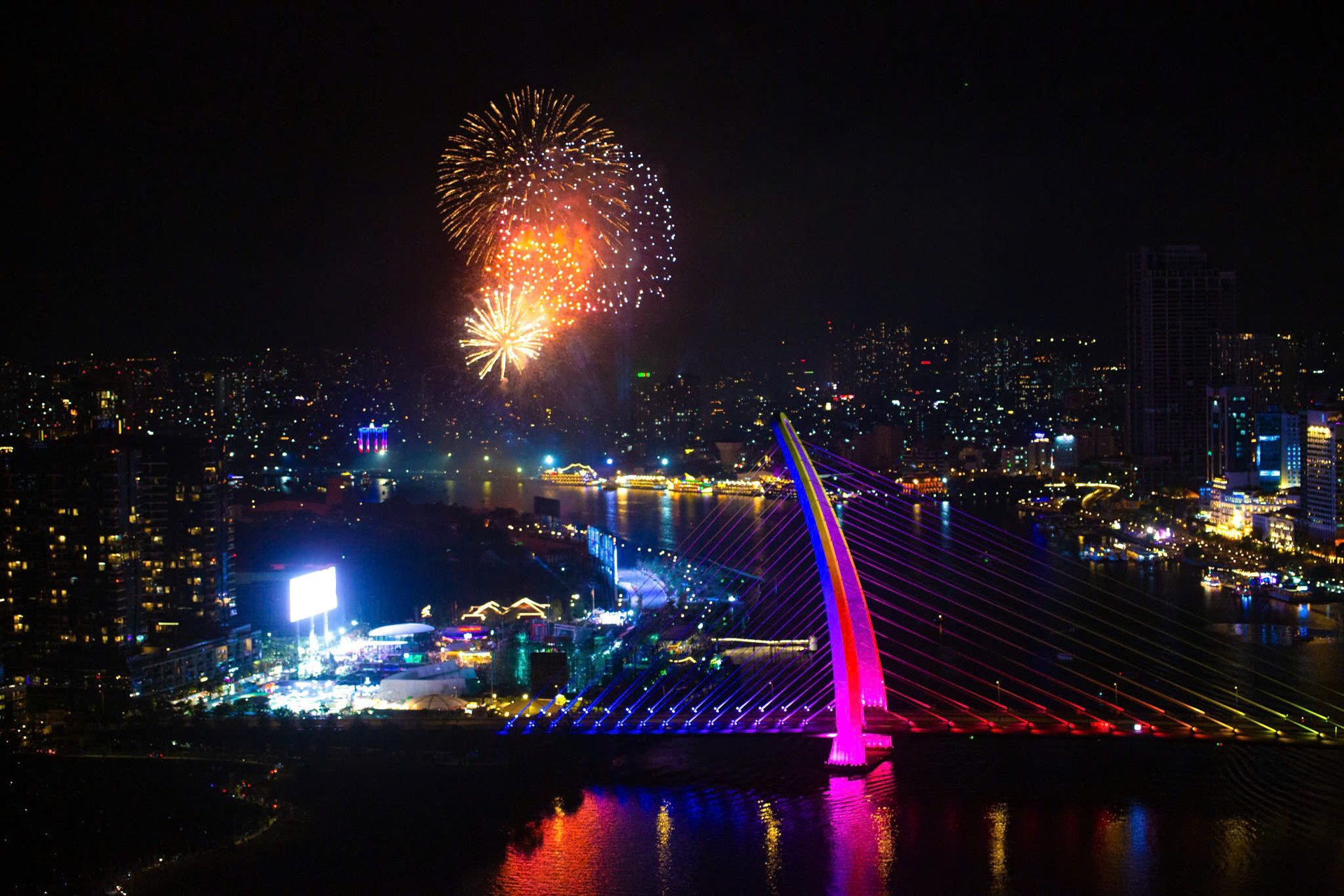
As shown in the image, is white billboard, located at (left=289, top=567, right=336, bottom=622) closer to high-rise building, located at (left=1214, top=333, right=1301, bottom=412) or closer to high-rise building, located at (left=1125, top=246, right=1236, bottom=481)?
high-rise building, located at (left=1214, top=333, right=1301, bottom=412)

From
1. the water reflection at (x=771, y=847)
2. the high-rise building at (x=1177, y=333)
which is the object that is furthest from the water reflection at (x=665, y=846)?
the high-rise building at (x=1177, y=333)

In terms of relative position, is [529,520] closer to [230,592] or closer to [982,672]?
[230,592]

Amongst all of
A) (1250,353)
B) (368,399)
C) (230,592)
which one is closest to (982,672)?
(230,592)

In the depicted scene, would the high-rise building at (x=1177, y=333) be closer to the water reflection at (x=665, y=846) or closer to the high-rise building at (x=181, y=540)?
the high-rise building at (x=181, y=540)

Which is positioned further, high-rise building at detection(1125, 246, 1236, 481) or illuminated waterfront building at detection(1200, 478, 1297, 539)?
high-rise building at detection(1125, 246, 1236, 481)

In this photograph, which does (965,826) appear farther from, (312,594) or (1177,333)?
(1177,333)

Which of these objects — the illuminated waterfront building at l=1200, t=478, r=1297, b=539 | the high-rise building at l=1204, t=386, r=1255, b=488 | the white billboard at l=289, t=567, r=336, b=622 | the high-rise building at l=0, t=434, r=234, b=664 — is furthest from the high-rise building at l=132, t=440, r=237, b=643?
the high-rise building at l=1204, t=386, r=1255, b=488

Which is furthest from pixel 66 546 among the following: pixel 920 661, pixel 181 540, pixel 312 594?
pixel 920 661
